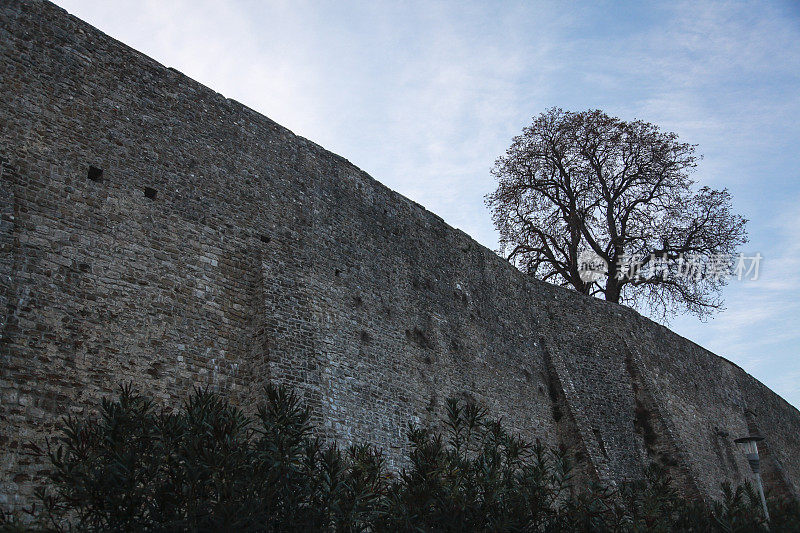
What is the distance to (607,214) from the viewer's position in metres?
24.3

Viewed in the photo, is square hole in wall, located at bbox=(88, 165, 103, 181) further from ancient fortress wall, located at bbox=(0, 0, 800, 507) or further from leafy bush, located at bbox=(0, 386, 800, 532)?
leafy bush, located at bbox=(0, 386, 800, 532)

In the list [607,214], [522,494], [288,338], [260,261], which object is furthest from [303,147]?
[607,214]

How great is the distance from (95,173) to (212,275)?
2031mm

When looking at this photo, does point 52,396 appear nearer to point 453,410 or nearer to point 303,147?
point 453,410

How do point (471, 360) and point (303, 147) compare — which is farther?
point (471, 360)

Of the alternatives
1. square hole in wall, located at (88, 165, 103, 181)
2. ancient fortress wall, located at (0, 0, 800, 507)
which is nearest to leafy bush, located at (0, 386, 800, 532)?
ancient fortress wall, located at (0, 0, 800, 507)

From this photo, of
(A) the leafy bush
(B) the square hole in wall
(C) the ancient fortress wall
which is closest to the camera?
(A) the leafy bush

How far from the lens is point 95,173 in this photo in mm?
9523

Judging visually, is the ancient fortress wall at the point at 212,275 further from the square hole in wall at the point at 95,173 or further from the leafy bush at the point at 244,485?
the leafy bush at the point at 244,485

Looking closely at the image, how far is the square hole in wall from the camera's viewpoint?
9453 mm

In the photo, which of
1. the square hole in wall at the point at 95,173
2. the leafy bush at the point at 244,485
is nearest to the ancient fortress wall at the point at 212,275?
the square hole in wall at the point at 95,173

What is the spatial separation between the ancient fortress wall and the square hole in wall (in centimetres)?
3

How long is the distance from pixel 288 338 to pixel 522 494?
4134mm

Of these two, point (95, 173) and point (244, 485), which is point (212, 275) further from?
point (244, 485)
